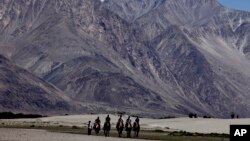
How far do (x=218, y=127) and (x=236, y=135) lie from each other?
303 ft

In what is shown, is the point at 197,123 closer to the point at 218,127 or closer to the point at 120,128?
the point at 218,127

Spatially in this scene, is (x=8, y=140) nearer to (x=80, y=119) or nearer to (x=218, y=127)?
(x=218, y=127)

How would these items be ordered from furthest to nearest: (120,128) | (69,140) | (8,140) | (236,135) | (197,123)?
(197,123) < (120,128) < (69,140) < (8,140) < (236,135)

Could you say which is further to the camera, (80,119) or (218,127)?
(80,119)

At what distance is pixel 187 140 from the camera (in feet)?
256

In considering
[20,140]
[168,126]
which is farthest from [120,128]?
[168,126]

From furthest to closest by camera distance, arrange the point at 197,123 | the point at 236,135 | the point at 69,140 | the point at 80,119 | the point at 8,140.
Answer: the point at 80,119
the point at 197,123
the point at 69,140
the point at 8,140
the point at 236,135

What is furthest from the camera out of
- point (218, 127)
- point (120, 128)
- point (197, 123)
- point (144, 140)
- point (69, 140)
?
point (197, 123)

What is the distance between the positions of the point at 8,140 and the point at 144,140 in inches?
797

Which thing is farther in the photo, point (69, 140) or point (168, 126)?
point (168, 126)

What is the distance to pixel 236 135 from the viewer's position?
28.1 meters

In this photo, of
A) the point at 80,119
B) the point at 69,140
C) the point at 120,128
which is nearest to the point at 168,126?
the point at 80,119

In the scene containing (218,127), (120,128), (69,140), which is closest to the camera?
(69,140)

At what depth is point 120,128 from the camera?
80.6m
